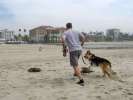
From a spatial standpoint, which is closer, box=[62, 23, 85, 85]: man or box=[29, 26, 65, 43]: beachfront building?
box=[62, 23, 85, 85]: man

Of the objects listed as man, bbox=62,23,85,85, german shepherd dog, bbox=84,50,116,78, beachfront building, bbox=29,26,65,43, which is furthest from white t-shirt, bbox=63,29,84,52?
beachfront building, bbox=29,26,65,43

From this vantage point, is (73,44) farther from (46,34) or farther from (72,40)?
(46,34)

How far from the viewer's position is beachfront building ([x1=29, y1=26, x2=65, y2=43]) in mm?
135000

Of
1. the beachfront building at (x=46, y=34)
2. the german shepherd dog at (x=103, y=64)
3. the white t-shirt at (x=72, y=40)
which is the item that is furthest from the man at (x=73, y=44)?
the beachfront building at (x=46, y=34)

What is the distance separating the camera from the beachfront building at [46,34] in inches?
5315

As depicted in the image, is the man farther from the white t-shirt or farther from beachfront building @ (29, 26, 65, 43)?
beachfront building @ (29, 26, 65, 43)

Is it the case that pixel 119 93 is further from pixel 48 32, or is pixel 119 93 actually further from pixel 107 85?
pixel 48 32

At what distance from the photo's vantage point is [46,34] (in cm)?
14075

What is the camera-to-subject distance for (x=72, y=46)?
395 inches

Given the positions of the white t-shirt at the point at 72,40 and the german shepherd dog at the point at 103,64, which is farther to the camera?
the german shepherd dog at the point at 103,64

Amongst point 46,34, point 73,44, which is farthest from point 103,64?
point 46,34

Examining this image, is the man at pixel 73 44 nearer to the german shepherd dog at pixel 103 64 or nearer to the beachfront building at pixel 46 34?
the german shepherd dog at pixel 103 64

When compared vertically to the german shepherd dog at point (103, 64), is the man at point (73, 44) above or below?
above

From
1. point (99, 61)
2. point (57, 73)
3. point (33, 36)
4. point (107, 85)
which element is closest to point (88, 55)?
point (99, 61)
